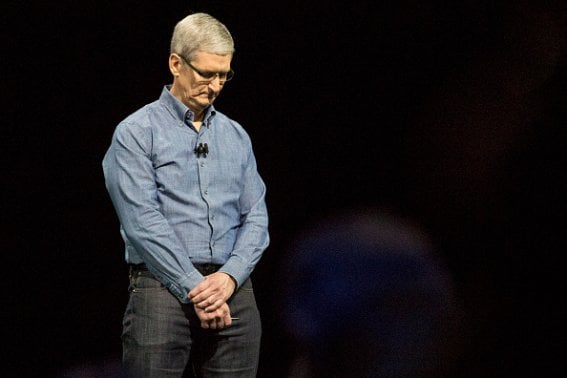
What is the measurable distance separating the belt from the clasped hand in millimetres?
38

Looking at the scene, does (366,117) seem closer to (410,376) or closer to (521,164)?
(521,164)

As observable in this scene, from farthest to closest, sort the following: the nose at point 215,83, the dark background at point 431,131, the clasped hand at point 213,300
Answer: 1. the dark background at point 431,131
2. the nose at point 215,83
3. the clasped hand at point 213,300

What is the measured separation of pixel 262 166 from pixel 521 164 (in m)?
0.96

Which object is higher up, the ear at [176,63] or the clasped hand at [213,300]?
the ear at [176,63]

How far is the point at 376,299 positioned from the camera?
2.98m

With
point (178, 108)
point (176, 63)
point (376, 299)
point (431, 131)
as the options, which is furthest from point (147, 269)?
point (431, 131)

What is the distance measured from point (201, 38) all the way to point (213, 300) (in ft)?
2.14

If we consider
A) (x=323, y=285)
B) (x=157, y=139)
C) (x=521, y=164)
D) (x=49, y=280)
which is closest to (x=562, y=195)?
(x=521, y=164)

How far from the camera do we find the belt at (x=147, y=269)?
→ 2.01m

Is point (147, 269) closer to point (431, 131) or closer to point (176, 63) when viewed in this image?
point (176, 63)

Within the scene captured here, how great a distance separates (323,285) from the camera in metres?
2.98

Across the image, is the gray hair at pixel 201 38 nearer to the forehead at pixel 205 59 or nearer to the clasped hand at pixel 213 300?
the forehead at pixel 205 59

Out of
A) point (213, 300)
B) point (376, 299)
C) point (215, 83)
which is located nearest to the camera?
point (213, 300)

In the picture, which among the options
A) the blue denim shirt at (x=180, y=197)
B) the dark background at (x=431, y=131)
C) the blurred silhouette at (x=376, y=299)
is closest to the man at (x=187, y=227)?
the blue denim shirt at (x=180, y=197)
